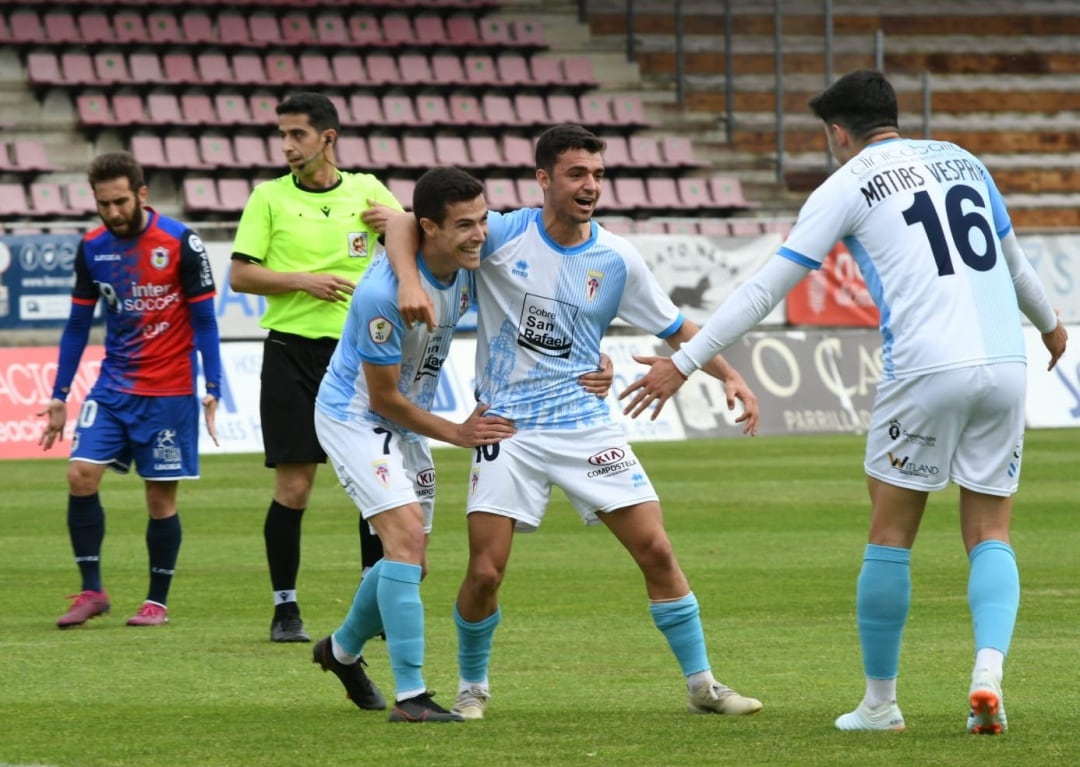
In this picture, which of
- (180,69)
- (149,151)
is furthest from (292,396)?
(180,69)

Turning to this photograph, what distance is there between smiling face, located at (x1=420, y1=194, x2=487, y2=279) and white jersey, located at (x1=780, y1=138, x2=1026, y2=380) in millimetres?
973

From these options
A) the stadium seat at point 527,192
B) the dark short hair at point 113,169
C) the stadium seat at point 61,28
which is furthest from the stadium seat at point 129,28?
the dark short hair at point 113,169

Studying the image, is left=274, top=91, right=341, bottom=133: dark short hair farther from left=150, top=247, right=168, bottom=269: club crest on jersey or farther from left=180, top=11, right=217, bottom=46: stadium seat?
left=180, top=11, right=217, bottom=46: stadium seat

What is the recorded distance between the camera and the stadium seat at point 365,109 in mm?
28688

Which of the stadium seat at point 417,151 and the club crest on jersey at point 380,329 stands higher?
the stadium seat at point 417,151

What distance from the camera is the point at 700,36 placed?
3291 cm

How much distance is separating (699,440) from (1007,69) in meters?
15.8

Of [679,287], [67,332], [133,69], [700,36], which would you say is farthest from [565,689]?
[700,36]

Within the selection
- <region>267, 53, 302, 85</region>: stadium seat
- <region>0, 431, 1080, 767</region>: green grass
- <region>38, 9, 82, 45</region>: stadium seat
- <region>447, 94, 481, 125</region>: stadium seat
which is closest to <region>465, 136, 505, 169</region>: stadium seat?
<region>447, 94, 481, 125</region>: stadium seat

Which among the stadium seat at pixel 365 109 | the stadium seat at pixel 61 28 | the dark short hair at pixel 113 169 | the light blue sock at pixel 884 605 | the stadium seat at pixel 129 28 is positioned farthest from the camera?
the stadium seat at pixel 365 109

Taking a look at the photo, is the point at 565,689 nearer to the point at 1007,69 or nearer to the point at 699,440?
the point at 699,440

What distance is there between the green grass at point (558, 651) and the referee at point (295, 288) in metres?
0.52

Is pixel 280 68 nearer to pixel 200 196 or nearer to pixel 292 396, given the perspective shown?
pixel 200 196

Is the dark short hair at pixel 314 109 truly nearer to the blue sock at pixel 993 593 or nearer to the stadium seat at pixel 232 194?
the blue sock at pixel 993 593
